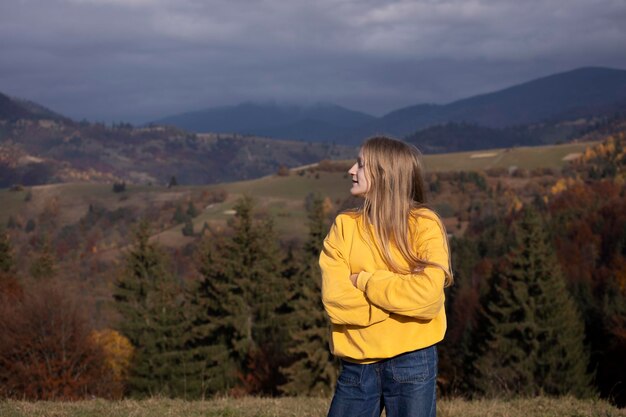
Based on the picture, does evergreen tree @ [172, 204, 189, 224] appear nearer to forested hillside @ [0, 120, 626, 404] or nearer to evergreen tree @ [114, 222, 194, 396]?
forested hillside @ [0, 120, 626, 404]

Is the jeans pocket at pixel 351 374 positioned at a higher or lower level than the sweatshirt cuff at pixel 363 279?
lower

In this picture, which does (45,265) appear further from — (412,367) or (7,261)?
(412,367)

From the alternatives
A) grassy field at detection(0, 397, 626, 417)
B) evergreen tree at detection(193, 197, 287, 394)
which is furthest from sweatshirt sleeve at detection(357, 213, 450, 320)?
evergreen tree at detection(193, 197, 287, 394)

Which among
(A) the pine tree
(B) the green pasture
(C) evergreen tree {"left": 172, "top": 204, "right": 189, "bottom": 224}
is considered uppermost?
(B) the green pasture

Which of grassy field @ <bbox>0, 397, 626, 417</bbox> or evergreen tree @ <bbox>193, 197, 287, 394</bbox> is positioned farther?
evergreen tree @ <bbox>193, 197, 287, 394</bbox>

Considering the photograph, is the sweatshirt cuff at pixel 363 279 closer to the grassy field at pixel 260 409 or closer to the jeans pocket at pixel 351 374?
the jeans pocket at pixel 351 374

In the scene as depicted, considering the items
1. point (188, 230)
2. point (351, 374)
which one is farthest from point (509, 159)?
point (351, 374)

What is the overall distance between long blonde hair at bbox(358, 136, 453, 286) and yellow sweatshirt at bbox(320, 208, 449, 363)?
5 centimetres

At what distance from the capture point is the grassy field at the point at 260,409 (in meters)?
7.10

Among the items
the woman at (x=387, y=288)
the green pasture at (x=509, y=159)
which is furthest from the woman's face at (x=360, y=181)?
the green pasture at (x=509, y=159)

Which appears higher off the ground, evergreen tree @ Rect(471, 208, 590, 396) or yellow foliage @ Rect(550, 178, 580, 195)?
yellow foliage @ Rect(550, 178, 580, 195)

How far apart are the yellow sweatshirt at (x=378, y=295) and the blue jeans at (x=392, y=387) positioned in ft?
0.28

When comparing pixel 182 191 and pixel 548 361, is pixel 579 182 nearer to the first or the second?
pixel 182 191

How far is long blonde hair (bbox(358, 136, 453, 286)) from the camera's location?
13.0 ft
